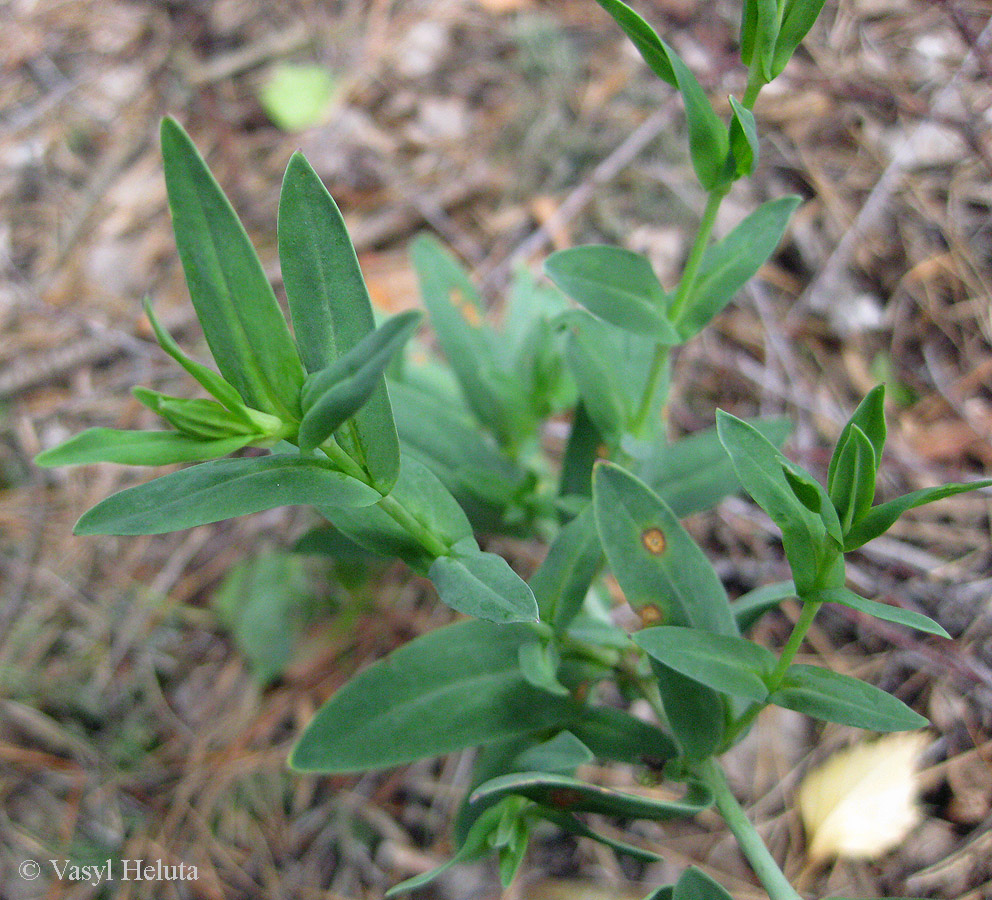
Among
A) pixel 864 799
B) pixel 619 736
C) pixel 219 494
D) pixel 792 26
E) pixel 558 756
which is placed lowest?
pixel 864 799

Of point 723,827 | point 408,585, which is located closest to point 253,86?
point 408,585

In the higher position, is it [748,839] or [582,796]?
[582,796]

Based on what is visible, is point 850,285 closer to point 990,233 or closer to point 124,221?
point 990,233

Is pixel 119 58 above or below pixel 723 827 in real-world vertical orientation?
above

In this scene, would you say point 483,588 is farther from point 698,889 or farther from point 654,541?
point 698,889

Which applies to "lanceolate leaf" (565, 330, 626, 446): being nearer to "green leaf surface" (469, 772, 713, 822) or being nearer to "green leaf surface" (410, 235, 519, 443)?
"green leaf surface" (410, 235, 519, 443)

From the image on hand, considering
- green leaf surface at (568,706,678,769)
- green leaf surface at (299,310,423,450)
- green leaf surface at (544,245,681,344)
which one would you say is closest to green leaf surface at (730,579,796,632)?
green leaf surface at (568,706,678,769)

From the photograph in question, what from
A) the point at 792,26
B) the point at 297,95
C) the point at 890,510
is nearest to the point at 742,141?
the point at 792,26
